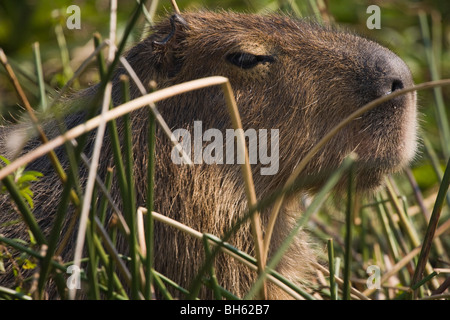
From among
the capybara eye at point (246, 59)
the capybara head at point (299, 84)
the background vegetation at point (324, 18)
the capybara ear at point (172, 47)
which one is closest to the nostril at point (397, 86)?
the capybara head at point (299, 84)

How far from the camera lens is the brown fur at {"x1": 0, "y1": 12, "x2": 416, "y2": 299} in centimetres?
254

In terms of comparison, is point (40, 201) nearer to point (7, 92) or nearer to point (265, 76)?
point (265, 76)

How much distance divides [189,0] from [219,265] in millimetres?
3335

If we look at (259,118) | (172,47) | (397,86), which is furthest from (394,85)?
(172,47)

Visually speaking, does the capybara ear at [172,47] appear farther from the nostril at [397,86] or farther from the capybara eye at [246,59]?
the nostril at [397,86]

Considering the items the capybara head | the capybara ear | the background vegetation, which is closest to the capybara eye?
the capybara head

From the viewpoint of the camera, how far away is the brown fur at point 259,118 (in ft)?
8.32

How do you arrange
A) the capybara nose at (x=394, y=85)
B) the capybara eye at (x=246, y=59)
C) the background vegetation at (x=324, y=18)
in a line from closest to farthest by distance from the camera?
1. the capybara nose at (x=394, y=85)
2. the capybara eye at (x=246, y=59)
3. the background vegetation at (x=324, y=18)

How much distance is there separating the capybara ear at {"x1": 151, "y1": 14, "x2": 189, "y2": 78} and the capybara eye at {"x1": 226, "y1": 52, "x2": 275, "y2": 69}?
24cm

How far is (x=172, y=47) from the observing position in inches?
109

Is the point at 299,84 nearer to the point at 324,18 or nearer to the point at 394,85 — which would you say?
the point at 394,85

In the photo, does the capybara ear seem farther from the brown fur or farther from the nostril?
the nostril

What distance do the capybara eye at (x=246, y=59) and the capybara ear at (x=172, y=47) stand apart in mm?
243

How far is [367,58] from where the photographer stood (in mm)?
2617
